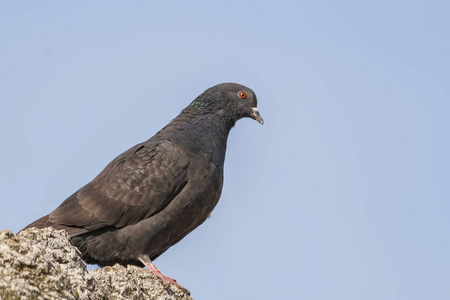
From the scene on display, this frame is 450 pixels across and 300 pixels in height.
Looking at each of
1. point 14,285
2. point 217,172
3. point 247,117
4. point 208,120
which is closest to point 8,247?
point 14,285

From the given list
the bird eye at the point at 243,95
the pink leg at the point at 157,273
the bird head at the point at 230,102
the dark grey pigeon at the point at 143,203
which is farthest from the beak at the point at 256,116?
the pink leg at the point at 157,273

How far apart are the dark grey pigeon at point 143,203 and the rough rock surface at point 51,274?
2.14 m

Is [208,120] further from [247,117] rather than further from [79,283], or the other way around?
[79,283]

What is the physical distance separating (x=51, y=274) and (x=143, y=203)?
408cm

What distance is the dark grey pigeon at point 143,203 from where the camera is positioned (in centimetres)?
871

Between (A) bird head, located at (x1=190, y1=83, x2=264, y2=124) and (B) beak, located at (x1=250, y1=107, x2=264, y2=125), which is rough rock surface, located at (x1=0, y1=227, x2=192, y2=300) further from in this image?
(B) beak, located at (x1=250, y1=107, x2=264, y2=125)

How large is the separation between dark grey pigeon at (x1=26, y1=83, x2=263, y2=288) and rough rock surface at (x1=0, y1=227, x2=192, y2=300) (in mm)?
2139

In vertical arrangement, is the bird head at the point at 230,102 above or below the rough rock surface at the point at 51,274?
above

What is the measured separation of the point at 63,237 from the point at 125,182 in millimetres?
3415

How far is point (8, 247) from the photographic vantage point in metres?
4.66

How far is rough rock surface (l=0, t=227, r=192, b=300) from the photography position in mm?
4453

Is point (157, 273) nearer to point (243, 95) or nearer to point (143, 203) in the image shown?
point (143, 203)

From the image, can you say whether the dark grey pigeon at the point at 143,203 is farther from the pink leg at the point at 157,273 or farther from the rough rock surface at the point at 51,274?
the rough rock surface at the point at 51,274

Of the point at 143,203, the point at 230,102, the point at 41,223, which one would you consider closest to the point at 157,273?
the point at 143,203
